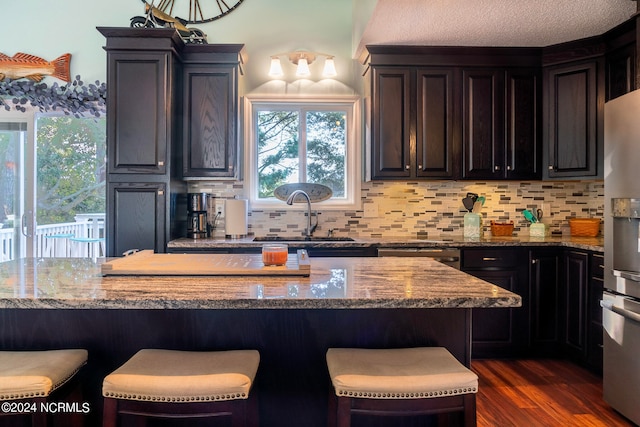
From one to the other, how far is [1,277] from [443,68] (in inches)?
127

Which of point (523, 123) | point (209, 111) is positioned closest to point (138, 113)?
point (209, 111)

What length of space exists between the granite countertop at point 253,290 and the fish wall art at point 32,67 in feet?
8.34

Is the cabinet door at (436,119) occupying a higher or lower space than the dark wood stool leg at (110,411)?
higher

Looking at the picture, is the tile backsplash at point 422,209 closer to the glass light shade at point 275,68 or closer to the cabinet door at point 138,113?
the cabinet door at point 138,113

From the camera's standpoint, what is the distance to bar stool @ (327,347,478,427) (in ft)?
4.20

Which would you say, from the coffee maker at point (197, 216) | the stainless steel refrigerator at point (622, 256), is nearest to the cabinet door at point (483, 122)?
the stainless steel refrigerator at point (622, 256)

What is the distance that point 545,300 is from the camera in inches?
131

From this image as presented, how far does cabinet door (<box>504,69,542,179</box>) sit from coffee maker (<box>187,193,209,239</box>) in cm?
247

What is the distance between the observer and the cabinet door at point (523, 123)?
3.62 metres

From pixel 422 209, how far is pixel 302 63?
162cm

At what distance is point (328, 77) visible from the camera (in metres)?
4.00

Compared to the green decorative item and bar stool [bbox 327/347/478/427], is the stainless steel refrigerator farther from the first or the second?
the green decorative item

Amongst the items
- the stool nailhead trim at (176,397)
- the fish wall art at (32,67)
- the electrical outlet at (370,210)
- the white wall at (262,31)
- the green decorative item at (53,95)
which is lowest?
the stool nailhead trim at (176,397)

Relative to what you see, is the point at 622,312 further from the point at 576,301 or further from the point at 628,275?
the point at 576,301
